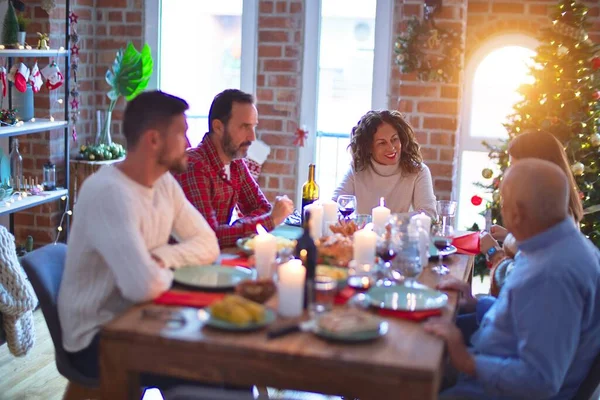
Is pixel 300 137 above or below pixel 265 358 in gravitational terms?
above

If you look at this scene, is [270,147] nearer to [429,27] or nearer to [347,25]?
[347,25]

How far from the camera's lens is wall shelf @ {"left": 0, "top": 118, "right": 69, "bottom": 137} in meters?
4.21

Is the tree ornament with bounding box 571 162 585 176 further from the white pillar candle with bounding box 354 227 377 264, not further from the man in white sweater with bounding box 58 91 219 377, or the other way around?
the man in white sweater with bounding box 58 91 219 377

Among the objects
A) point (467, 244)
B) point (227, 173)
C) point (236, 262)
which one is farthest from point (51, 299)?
point (467, 244)

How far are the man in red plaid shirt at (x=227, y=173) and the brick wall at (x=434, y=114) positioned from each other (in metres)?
1.66

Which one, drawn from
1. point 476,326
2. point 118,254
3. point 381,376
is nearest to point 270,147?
point 476,326

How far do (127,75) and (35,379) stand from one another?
86.1 inches

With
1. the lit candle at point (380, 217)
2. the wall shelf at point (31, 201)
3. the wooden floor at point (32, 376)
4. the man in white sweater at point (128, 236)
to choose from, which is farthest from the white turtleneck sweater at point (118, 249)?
the wall shelf at point (31, 201)

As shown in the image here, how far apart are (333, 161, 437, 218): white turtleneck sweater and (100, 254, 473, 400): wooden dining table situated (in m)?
1.74

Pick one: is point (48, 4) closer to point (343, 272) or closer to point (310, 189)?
point (310, 189)

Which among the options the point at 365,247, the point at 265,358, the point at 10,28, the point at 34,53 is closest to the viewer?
the point at 265,358

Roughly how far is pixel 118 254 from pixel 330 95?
11.0ft

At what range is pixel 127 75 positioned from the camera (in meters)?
5.09

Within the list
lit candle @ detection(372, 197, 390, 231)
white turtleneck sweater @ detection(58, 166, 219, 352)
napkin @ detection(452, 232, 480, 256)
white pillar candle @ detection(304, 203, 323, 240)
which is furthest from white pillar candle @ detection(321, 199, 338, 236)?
white turtleneck sweater @ detection(58, 166, 219, 352)
